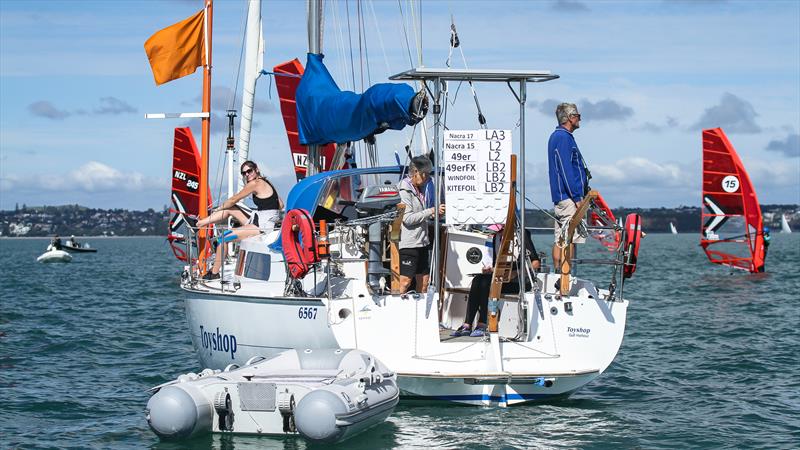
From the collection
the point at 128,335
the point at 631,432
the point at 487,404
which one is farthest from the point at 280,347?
the point at 128,335

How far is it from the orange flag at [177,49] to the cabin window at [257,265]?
7.22 m

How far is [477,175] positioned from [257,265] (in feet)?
10.7

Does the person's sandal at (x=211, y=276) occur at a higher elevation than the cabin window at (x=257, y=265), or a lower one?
lower

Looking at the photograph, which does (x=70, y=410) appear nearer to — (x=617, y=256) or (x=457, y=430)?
(x=457, y=430)

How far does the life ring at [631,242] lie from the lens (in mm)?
11211

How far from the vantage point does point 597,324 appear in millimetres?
10984

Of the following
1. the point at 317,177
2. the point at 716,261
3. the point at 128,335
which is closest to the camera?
the point at 317,177

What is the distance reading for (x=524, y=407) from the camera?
10953mm

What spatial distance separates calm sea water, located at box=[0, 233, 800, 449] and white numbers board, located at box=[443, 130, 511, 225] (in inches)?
75.3

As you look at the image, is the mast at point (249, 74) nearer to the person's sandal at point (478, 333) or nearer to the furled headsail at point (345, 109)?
the furled headsail at point (345, 109)

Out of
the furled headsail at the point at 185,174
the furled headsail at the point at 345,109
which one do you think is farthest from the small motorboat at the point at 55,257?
the furled headsail at the point at 345,109

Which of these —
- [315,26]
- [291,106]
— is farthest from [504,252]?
[291,106]

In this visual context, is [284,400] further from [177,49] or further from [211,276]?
[177,49]

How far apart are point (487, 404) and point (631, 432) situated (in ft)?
4.55
